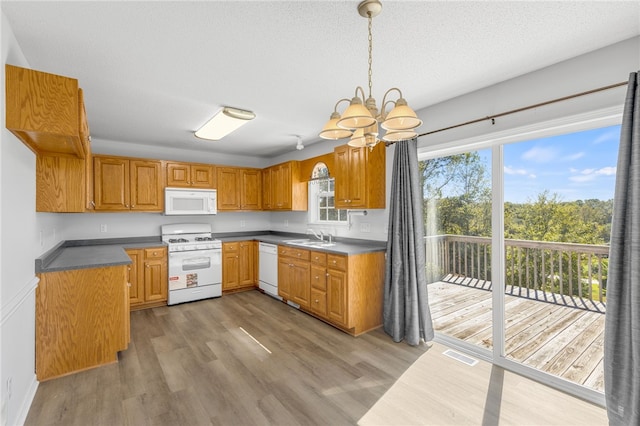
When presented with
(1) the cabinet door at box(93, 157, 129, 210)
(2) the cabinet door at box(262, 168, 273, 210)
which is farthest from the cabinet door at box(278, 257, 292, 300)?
(1) the cabinet door at box(93, 157, 129, 210)

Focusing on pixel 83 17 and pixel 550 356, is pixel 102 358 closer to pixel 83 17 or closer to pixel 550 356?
pixel 83 17

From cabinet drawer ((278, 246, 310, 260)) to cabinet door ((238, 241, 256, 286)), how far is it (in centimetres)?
94

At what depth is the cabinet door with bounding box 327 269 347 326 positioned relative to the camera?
3.32 m

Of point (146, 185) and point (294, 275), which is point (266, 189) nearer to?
point (146, 185)

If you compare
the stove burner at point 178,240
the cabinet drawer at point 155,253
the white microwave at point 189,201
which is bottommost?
the cabinet drawer at point 155,253

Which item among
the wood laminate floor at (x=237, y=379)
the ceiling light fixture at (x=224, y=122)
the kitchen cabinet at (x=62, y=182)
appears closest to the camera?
the wood laminate floor at (x=237, y=379)

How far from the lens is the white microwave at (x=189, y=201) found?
186 inches

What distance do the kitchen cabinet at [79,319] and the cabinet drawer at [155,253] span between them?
1619 mm

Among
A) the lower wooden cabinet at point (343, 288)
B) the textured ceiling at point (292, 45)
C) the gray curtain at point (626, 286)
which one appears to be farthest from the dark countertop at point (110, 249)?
the gray curtain at point (626, 286)

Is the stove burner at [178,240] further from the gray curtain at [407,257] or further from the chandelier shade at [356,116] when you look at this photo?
the chandelier shade at [356,116]

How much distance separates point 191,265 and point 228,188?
5.01 feet

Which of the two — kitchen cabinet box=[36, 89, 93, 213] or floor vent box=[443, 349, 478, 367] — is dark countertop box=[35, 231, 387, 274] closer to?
kitchen cabinet box=[36, 89, 93, 213]

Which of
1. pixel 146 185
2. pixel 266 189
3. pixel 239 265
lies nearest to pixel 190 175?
pixel 146 185

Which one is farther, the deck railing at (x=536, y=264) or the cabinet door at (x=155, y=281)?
the cabinet door at (x=155, y=281)
